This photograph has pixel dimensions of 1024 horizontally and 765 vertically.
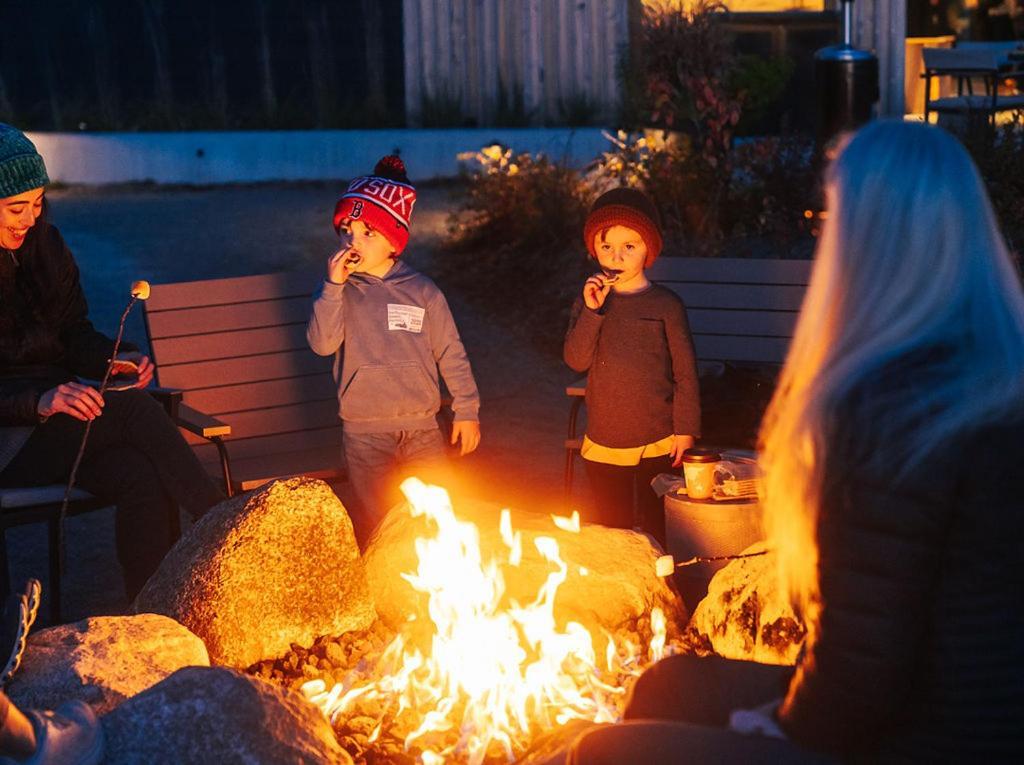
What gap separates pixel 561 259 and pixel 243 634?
603cm

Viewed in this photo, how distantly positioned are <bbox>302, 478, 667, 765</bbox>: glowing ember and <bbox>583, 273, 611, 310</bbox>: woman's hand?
3.42ft

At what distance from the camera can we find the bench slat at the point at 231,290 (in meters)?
5.96

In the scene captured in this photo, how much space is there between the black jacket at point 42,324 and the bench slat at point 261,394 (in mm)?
766

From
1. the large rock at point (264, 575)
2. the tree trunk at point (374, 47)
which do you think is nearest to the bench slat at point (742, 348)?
the large rock at point (264, 575)

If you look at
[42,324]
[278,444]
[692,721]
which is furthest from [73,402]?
[692,721]

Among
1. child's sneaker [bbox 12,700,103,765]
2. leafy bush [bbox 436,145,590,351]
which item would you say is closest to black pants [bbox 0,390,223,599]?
child's sneaker [bbox 12,700,103,765]

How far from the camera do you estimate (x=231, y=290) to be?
6.10 m

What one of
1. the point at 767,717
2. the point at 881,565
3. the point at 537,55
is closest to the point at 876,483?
the point at 881,565

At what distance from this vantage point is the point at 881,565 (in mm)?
2271

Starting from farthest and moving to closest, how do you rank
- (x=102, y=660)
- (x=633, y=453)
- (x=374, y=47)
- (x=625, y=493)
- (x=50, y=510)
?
1. (x=374, y=47)
2. (x=625, y=493)
3. (x=633, y=453)
4. (x=50, y=510)
5. (x=102, y=660)

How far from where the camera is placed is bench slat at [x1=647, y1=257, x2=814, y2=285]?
6441 millimetres

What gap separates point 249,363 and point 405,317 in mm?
1155

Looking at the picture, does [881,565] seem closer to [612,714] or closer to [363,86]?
[612,714]

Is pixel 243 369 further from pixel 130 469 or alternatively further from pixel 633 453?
pixel 633 453
